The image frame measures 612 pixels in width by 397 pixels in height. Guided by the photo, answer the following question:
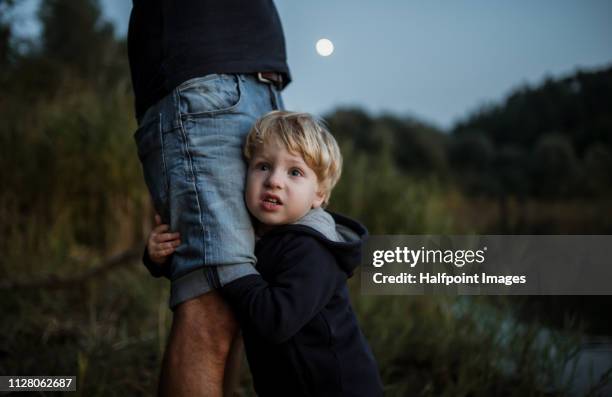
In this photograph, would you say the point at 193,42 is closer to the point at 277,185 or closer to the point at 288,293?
the point at 277,185

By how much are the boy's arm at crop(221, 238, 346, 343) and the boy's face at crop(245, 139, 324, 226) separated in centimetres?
10

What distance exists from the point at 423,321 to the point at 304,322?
2.29m

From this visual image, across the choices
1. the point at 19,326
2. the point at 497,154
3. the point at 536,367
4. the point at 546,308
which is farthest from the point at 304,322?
the point at 497,154

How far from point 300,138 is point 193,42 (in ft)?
1.34

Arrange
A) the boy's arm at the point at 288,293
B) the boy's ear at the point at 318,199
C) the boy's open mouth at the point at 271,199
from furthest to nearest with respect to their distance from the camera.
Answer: the boy's ear at the point at 318,199
the boy's open mouth at the point at 271,199
the boy's arm at the point at 288,293

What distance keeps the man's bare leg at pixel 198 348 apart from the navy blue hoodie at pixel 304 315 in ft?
0.19

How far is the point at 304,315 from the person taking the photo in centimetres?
125

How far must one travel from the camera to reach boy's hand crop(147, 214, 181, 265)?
1.39 m

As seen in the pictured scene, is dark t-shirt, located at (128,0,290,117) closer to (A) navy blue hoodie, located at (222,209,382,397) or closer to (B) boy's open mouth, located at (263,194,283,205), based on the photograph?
(B) boy's open mouth, located at (263,194,283,205)

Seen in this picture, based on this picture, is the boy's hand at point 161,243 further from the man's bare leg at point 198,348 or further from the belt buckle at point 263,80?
the belt buckle at point 263,80

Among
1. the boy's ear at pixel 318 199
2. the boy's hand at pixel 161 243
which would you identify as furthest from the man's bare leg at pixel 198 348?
the boy's ear at pixel 318 199

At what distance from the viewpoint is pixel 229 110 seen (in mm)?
1387

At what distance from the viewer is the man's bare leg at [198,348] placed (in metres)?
1.27

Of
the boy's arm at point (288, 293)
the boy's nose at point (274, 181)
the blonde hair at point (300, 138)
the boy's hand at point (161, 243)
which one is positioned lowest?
the boy's arm at point (288, 293)
